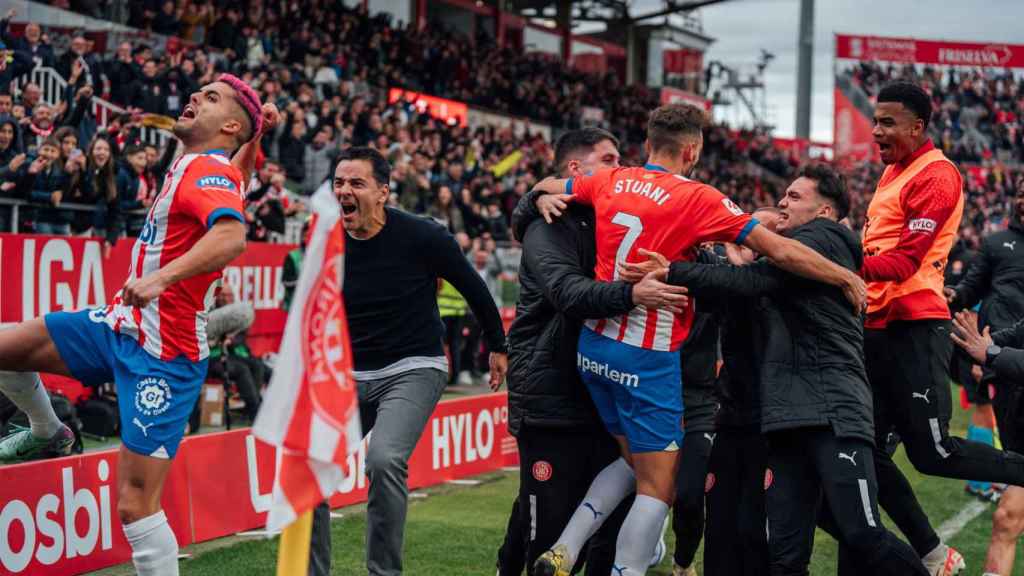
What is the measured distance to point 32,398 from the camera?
530cm

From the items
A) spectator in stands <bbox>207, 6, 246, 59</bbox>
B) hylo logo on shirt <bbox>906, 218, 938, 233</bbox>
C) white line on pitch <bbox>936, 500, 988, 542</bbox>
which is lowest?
white line on pitch <bbox>936, 500, 988, 542</bbox>

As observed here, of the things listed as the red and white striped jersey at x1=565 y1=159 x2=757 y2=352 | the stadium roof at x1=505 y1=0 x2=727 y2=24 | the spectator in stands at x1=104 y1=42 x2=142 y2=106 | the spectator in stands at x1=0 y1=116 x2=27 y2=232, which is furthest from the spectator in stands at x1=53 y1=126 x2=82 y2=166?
the stadium roof at x1=505 y1=0 x2=727 y2=24

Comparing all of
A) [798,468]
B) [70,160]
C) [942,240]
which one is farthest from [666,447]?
[70,160]

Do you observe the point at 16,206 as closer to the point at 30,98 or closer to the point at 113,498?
the point at 30,98

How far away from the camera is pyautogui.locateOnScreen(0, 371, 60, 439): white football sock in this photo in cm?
520

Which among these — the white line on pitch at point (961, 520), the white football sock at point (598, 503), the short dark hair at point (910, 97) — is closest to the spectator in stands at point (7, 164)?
the white football sock at point (598, 503)

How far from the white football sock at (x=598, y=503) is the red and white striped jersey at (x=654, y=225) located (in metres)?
0.72

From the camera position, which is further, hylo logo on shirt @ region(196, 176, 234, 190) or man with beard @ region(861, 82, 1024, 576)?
man with beard @ region(861, 82, 1024, 576)

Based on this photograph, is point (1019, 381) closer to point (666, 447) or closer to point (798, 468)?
point (798, 468)

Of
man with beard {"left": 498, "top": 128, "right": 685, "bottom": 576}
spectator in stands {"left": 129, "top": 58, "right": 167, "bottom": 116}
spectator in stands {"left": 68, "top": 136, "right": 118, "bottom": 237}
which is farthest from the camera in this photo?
spectator in stands {"left": 129, "top": 58, "right": 167, "bottom": 116}

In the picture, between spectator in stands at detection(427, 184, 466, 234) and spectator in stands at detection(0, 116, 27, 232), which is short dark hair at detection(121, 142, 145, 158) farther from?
spectator in stands at detection(427, 184, 466, 234)

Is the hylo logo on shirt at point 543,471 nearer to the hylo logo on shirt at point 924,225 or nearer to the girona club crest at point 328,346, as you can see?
the hylo logo on shirt at point 924,225

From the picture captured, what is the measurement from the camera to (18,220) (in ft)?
37.7

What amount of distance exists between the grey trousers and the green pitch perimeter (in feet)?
4.37
